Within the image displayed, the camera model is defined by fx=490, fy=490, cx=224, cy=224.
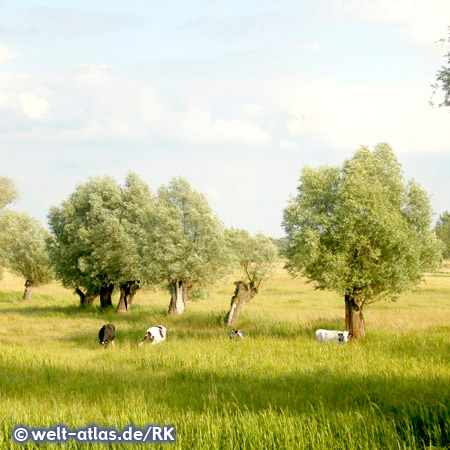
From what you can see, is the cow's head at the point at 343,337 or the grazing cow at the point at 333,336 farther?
the grazing cow at the point at 333,336

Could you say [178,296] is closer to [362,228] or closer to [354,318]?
[354,318]

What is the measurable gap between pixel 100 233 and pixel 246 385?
31089mm

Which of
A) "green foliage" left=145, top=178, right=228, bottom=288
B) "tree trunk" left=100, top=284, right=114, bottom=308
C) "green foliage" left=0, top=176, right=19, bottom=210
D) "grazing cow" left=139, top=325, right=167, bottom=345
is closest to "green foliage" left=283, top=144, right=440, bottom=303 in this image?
"grazing cow" left=139, top=325, right=167, bottom=345

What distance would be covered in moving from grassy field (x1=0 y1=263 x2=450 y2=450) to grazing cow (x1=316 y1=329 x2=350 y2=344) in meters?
0.96

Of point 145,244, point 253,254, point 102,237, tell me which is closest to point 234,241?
point 253,254

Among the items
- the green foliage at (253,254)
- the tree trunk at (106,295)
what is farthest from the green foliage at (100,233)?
the green foliage at (253,254)

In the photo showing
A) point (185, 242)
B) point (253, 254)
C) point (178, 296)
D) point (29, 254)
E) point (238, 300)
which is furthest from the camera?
point (29, 254)

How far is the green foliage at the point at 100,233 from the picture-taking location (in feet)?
137

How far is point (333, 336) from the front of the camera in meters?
22.8

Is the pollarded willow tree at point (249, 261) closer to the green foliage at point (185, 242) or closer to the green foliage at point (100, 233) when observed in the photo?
the green foliage at point (185, 242)

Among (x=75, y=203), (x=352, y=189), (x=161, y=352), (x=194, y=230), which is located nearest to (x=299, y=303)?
(x=194, y=230)

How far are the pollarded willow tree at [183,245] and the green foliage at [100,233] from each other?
1911 millimetres

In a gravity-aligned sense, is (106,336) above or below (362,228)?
below

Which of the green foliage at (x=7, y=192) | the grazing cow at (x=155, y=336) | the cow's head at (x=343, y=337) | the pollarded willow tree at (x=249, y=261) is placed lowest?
the grazing cow at (x=155, y=336)
